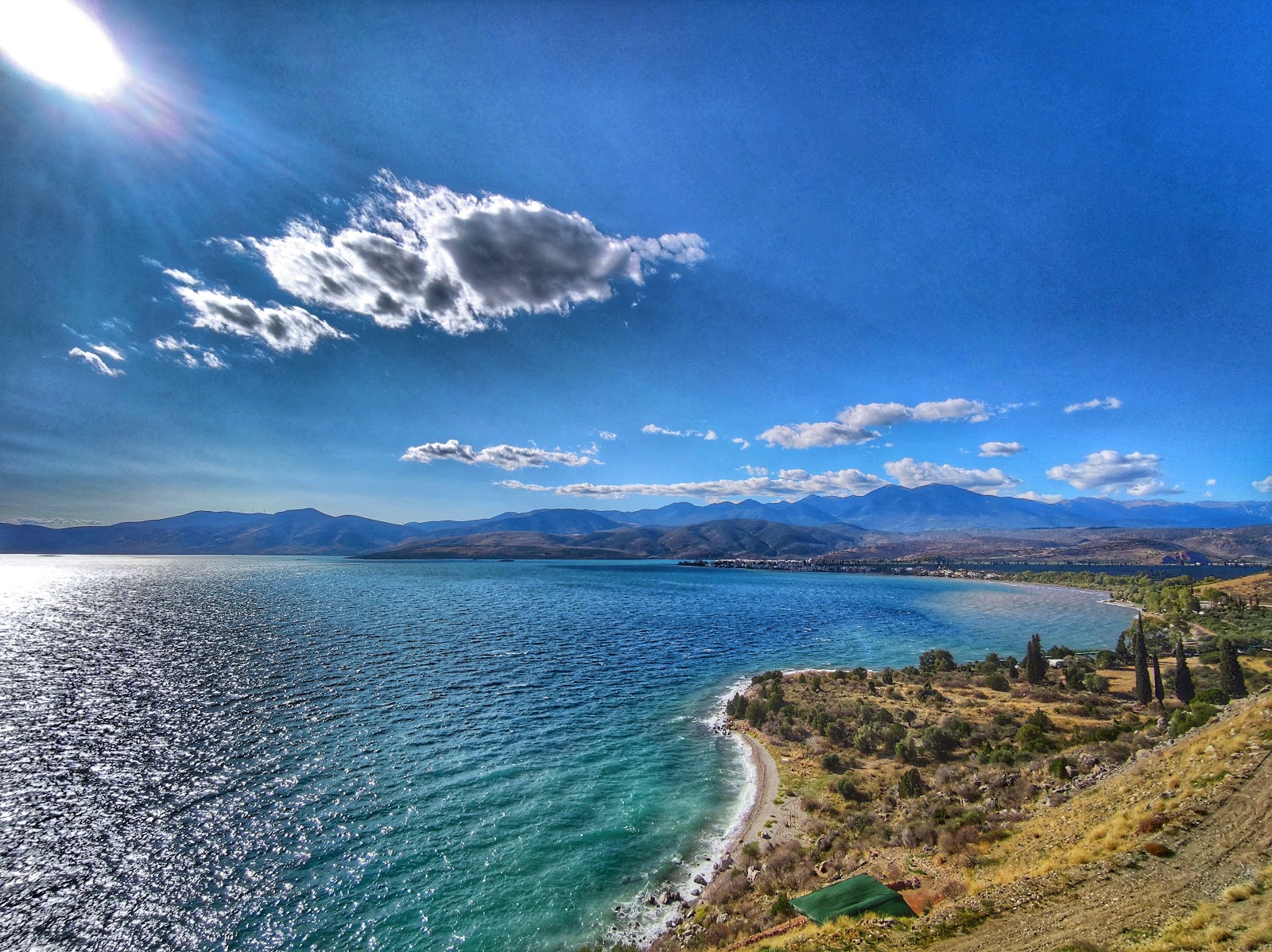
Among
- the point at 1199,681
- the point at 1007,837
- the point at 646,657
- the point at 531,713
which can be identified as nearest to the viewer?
the point at 1007,837

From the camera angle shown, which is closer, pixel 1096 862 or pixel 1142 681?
pixel 1096 862

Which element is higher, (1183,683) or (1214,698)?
(1214,698)

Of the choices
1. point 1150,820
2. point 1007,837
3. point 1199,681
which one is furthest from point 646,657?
point 1199,681

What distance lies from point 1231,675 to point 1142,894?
45186mm

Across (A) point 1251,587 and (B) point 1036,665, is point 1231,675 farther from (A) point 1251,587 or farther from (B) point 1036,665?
(A) point 1251,587

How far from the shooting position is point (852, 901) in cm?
1834

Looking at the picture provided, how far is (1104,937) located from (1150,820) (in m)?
7.77

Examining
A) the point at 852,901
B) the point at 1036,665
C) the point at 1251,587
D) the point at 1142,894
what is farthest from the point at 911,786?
the point at 1251,587

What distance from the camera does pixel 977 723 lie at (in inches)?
1635

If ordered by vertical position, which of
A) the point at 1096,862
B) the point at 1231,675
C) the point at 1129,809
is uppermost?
the point at 1096,862

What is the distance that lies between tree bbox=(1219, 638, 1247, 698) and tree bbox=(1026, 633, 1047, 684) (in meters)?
13.9

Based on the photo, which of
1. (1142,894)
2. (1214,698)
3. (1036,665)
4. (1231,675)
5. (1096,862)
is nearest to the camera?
(1142,894)

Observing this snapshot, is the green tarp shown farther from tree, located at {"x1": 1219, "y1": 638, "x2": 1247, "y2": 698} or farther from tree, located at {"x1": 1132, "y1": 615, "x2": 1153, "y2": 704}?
tree, located at {"x1": 1132, "y1": 615, "x2": 1153, "y2": 704}

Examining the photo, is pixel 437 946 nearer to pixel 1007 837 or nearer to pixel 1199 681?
pixel 1007 837
